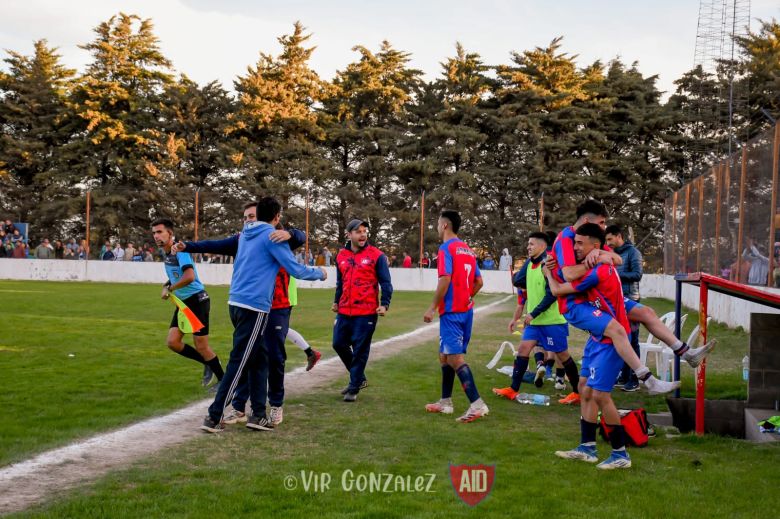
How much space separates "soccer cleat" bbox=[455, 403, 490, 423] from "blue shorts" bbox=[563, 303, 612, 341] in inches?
69.1

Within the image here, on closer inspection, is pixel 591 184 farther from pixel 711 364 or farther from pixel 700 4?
pixel 711 364

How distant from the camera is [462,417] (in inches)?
277

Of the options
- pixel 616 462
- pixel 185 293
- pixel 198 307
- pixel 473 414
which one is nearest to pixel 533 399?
pixel 473 414

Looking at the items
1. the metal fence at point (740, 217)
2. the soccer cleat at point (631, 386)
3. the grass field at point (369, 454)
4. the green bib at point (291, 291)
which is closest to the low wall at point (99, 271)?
the metal fence at point (740, 217)

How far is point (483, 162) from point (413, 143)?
5207 mm

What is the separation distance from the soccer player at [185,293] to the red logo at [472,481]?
3.83 metres

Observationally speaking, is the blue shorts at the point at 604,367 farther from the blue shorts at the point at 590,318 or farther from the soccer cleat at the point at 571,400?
the soccer cleat at the point at 571,400

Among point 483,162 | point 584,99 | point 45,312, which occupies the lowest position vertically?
point 45,312

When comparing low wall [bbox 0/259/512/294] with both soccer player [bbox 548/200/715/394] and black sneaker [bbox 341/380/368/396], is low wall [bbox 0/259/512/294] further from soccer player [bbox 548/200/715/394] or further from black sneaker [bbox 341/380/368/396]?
soccer player [bbox 548/200/715/394]

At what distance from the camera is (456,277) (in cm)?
722

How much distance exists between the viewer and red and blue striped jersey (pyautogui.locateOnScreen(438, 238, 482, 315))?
7.20 m

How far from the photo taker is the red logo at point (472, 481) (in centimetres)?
469

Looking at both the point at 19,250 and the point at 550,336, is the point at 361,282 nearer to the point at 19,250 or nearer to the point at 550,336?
the point at 550,336

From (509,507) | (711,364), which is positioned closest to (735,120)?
(711,364)
